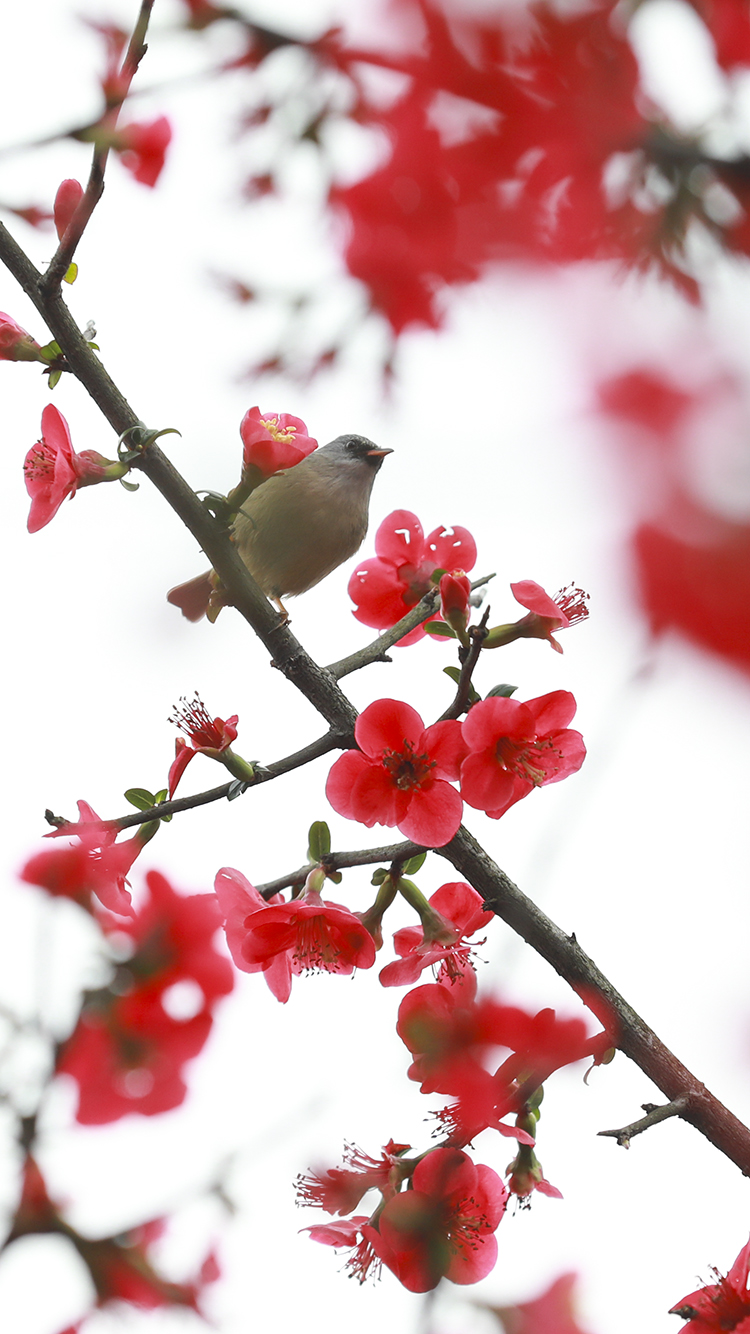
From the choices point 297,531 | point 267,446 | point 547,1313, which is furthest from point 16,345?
point 297,531

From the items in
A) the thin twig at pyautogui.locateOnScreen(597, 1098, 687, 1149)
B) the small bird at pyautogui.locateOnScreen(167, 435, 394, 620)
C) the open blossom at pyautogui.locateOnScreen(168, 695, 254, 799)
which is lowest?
the thin twig at pyautogui.locateOnScreen(597, 1098, 687, 1149)

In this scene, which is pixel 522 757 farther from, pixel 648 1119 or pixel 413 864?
pixel 648 1119

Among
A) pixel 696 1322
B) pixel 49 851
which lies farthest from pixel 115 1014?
pixel 696 1322

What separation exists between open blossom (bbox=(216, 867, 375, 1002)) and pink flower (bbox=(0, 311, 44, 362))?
3.10 feet

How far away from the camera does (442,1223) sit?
68.7 inches

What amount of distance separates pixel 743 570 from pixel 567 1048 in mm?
941

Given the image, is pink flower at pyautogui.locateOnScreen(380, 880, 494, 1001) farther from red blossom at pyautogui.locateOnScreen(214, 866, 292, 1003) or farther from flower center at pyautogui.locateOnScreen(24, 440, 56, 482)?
flower center at pyautogui.locateOnScreen(24, 440, 56, 482)

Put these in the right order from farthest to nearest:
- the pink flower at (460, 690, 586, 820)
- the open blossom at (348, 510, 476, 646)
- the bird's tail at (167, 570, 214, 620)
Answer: the bird's tail at (167, 570, 214, 620) → the open blossom at (348, 510, 476, 646) → the pink flower at (460, 690, 586, 820)

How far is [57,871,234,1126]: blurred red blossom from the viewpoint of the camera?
7.14 ft

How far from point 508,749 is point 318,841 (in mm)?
382

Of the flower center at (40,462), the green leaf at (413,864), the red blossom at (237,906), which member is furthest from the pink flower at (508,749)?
the flower center at (40,462)

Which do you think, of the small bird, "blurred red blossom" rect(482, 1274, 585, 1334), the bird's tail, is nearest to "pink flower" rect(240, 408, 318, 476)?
"blurred red blossom" rect(482, 1274, 585, 1334)

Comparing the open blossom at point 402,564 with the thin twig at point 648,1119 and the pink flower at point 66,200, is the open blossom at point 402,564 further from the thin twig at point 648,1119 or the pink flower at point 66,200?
the thin twig at point 648,1119

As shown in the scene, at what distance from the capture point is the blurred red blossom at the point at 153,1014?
218cm
